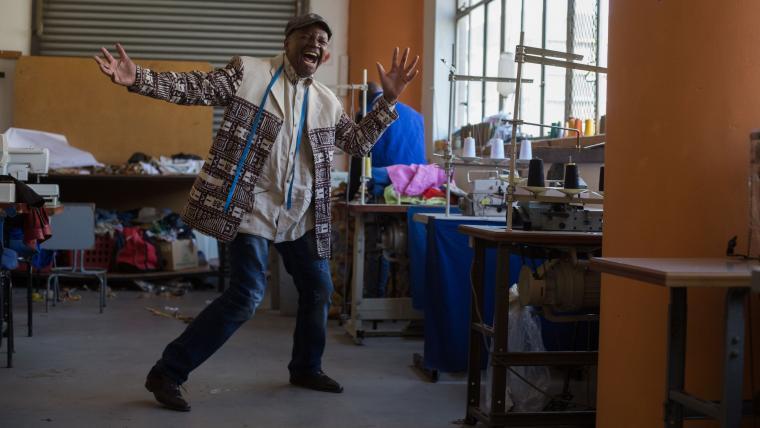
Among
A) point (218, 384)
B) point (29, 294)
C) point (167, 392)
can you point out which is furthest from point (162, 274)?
point (167, 392)

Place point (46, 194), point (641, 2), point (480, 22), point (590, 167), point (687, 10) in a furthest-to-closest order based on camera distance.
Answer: point (480, 22), point (46, 194), point (590, 167), point (641, 2), point (687, 10)

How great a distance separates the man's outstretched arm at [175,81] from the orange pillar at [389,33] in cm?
502

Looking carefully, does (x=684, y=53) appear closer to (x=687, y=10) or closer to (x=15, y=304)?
(x=687, y=10)

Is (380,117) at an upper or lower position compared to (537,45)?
lower

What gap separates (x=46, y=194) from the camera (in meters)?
5.46

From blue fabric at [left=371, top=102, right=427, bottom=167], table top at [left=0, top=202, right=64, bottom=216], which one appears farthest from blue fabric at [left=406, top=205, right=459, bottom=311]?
table top at [left=0, top=202, right=64, bottom=216]

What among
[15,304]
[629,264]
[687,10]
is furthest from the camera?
[15,304]

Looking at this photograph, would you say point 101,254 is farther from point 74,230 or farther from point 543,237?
point 543,237

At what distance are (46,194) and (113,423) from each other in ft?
7.90

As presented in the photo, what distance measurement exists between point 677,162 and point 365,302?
3221mm

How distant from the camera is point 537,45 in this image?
6418 mm

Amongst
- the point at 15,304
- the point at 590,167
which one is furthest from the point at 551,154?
the point at 15,304

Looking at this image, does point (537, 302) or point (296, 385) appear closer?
point (537, 302)

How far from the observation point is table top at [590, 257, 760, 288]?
1894mm
